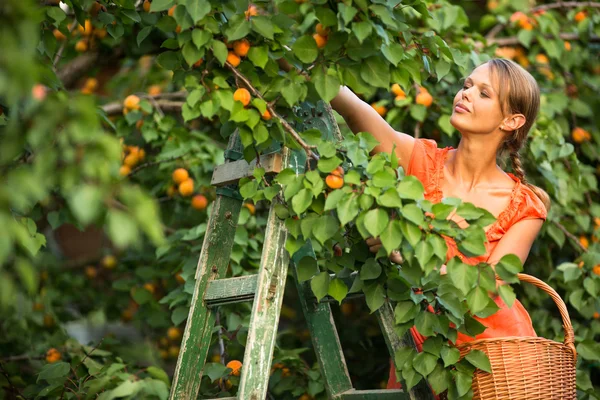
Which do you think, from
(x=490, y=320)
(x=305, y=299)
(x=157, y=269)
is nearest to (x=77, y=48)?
(x=157, y=269)

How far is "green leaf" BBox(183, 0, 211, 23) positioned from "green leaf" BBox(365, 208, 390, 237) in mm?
528

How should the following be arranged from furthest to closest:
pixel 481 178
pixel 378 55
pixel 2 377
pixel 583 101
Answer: pixel 583 101 → pixel 2 377 → pixel 481 178 → pixel 378 55

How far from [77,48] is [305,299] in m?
1.78

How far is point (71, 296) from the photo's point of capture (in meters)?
3.87

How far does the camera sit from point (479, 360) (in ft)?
5.74

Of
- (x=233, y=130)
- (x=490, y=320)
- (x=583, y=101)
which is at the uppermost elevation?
(x=583, y=101)

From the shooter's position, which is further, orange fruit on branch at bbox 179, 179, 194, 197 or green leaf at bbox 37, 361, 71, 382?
orange fruit on branch at bbox 179, 179, 194, 197

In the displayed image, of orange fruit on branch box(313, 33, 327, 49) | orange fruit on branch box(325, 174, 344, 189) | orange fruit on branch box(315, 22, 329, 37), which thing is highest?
orange fruit on branch box(315, 22, 329, 37)

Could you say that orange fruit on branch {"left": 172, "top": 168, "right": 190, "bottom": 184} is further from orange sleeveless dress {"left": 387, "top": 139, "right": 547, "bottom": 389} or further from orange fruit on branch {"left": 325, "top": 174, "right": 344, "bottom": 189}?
orange fruit on branch {"left": 325, "top": 174, "right": 344, "bottom": 189}

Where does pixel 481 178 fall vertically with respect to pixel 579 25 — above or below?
below

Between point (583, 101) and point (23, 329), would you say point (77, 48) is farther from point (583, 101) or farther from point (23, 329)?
point (583, 101)

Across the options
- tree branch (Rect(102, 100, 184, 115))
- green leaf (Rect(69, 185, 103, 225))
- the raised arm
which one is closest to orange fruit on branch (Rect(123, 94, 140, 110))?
tree branch (Rect(102, 100, 184, 115))

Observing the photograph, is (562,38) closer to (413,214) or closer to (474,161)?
(474,161)

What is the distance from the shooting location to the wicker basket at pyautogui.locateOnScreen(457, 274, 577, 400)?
1766 mm
